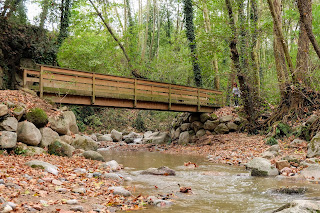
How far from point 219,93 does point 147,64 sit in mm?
8470

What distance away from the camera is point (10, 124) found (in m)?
8.37

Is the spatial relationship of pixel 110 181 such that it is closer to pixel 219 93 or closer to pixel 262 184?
pixel 262 184

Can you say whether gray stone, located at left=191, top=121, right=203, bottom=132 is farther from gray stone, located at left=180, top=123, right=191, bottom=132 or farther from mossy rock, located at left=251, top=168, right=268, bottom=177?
mossy rock, located at left=251, top=168, right=268, bottom=177

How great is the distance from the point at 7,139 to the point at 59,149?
1.86 metres

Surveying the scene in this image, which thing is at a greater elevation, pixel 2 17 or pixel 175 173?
pixel 2 17

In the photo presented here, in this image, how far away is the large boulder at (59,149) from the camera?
9.39 meters

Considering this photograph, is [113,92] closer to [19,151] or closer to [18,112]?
[18,112]

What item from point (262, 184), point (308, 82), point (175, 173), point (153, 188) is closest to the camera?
point (153, 188)

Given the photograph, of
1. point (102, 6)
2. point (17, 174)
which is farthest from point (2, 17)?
point (17, 174)

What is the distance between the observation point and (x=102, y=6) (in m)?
21.9

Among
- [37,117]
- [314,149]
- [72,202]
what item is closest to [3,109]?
[37,117]

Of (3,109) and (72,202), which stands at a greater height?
(3,109)

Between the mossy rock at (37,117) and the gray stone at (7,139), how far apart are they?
4.20ft

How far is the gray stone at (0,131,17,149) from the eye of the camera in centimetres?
784
